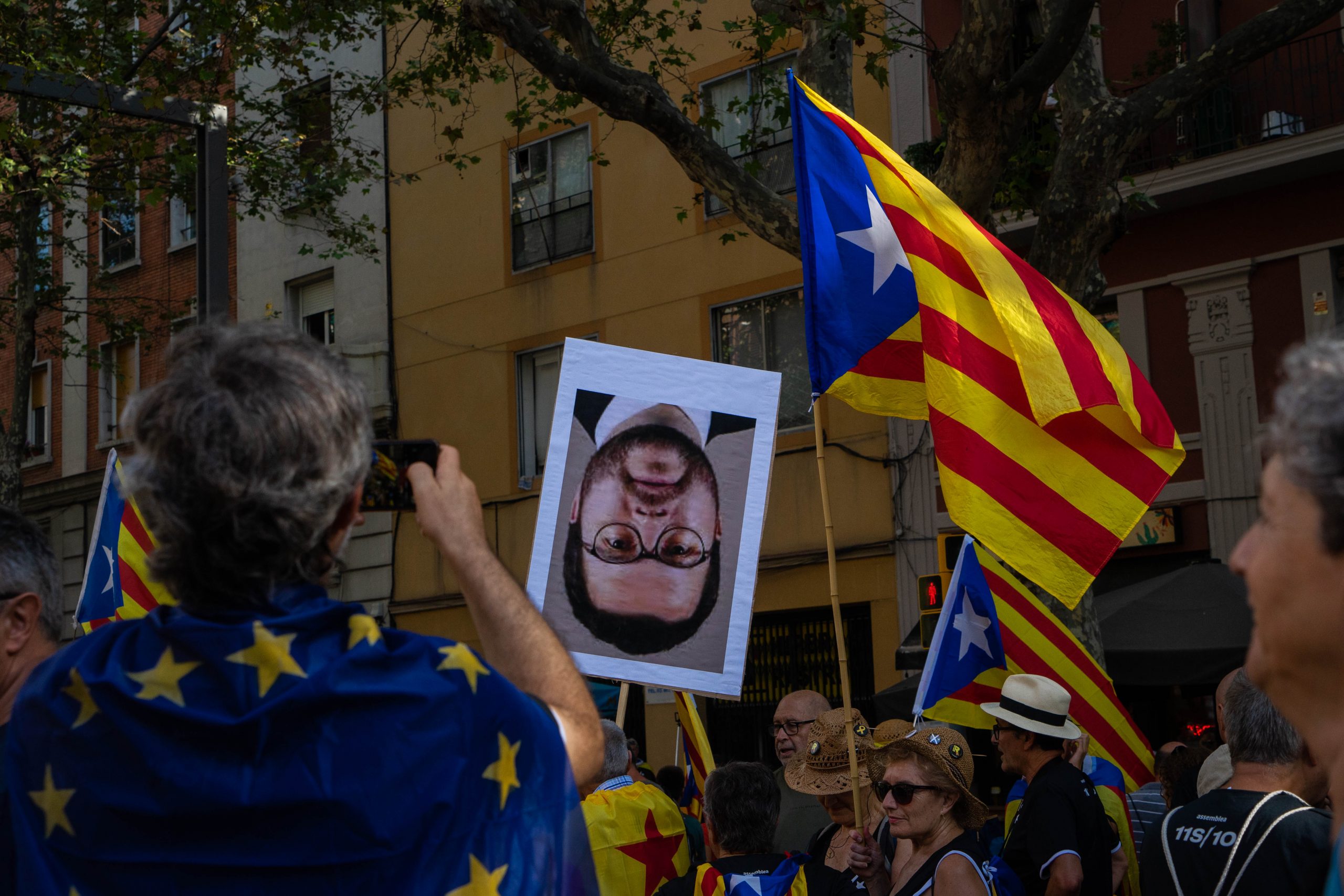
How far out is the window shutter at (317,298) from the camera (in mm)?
22281

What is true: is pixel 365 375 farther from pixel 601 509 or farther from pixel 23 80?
pixel 601 509

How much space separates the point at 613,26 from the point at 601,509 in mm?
7850

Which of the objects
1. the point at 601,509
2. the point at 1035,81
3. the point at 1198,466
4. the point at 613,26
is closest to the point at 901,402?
the point at 601,509

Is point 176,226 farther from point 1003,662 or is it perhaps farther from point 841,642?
point 841,642

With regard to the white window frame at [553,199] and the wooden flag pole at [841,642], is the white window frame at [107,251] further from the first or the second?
the wooden flag pole at [841,642]

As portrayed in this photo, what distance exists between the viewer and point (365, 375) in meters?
21.2

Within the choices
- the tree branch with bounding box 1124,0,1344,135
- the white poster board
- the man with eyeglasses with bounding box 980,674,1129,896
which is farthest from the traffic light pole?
the tree branch with bounding box 1124,0,1344,135

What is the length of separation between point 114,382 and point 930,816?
22832 millimetres

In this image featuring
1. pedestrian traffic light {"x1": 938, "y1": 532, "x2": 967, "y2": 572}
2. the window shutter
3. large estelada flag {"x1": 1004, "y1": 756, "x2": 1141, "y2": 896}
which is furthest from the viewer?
the window shutter

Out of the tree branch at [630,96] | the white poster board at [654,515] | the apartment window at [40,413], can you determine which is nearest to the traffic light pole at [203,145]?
the white poster board at [654,515]

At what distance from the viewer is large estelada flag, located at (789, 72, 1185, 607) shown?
5.64 meters

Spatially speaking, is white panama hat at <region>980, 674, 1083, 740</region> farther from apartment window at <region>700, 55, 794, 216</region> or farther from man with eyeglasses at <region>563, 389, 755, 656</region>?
apartment window at <region>700, 55, 794, 216</region>

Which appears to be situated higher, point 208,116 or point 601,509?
point 208,116

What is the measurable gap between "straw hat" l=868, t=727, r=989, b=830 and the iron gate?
429 inches
